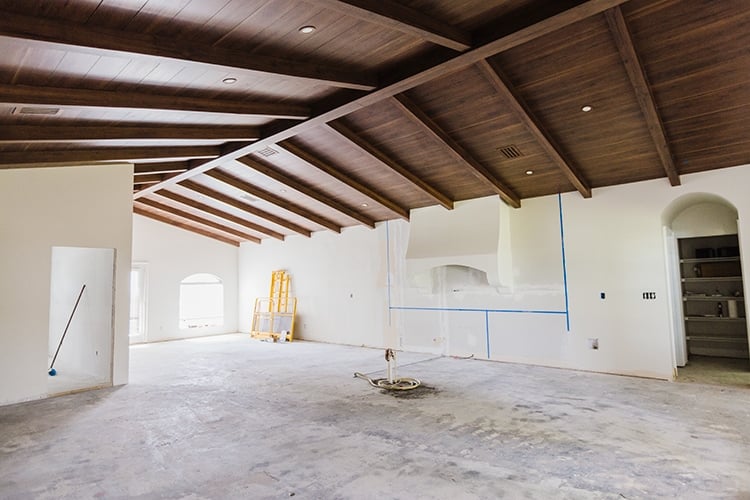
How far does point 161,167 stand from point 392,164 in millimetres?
4092

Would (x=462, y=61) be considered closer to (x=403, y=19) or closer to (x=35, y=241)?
(x=403, y=19)

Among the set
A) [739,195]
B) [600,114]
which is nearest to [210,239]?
[600,114]

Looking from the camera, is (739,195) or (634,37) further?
(739,195)

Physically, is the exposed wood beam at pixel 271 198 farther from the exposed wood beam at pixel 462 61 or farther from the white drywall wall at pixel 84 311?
the white drywall wall at pixel 84 311

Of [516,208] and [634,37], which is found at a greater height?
[634,37]

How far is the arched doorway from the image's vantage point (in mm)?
7109

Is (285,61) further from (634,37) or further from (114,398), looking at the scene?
(114,398)

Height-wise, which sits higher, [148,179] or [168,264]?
[148,179]

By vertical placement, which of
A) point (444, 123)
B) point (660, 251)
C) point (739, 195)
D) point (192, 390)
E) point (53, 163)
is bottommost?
point (192, 390)

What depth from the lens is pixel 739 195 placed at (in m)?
5.87

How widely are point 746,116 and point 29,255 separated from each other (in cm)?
878

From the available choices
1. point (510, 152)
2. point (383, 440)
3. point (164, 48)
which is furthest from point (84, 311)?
point (510, 152)

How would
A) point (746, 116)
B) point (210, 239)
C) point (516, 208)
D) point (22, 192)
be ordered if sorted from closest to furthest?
point (746, 116) → point (22, 192) → point (516, 208) → point (210, 239)

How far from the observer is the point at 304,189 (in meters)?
8.53
